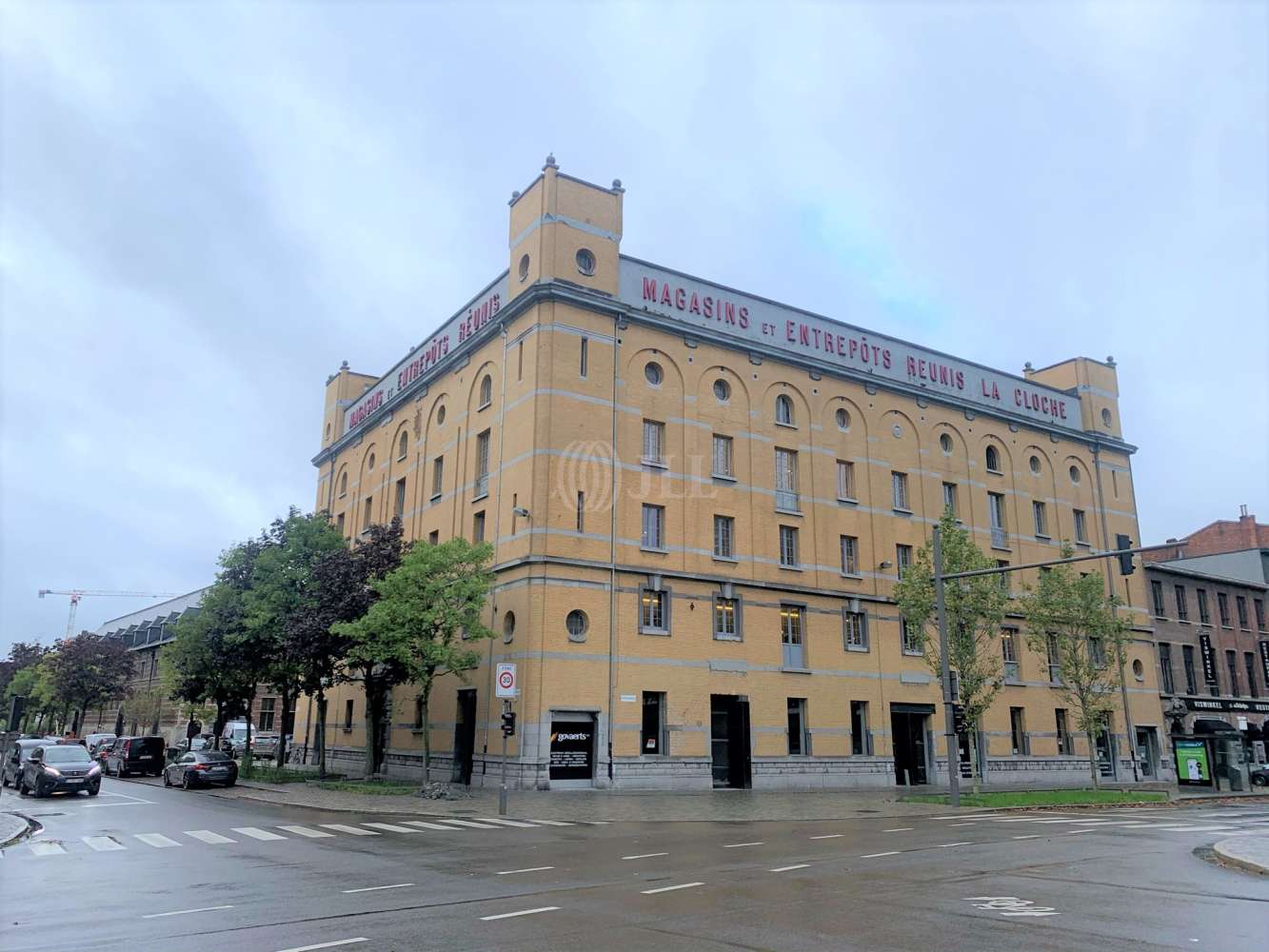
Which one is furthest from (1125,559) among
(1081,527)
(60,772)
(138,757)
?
(138,757)

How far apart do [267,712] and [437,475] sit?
129ft

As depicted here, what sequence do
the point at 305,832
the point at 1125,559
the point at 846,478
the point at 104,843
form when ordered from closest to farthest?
the point at 104,843, the point at 305,832, the point at 1125,559, the point at 846,478

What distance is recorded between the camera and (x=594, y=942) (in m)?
8.56

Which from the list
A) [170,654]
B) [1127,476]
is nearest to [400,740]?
[170,654]

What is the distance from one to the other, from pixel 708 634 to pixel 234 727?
41644 mm

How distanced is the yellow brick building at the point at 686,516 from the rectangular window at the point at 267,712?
2805 cm

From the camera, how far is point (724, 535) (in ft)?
113

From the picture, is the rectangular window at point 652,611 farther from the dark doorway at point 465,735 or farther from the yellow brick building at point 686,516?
the dark doorway at point 465,735

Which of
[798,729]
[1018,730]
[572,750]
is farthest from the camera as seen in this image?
[1018,730]

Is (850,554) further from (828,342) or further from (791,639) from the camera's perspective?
(828,342)

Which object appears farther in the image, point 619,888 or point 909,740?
point 909,740

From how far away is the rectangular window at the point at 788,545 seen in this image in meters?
35.8

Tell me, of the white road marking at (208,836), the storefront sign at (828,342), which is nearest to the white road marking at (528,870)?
the white road marking at (208,836)

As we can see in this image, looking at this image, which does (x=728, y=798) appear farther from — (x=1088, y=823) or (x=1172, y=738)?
(x=1172, y=738)
